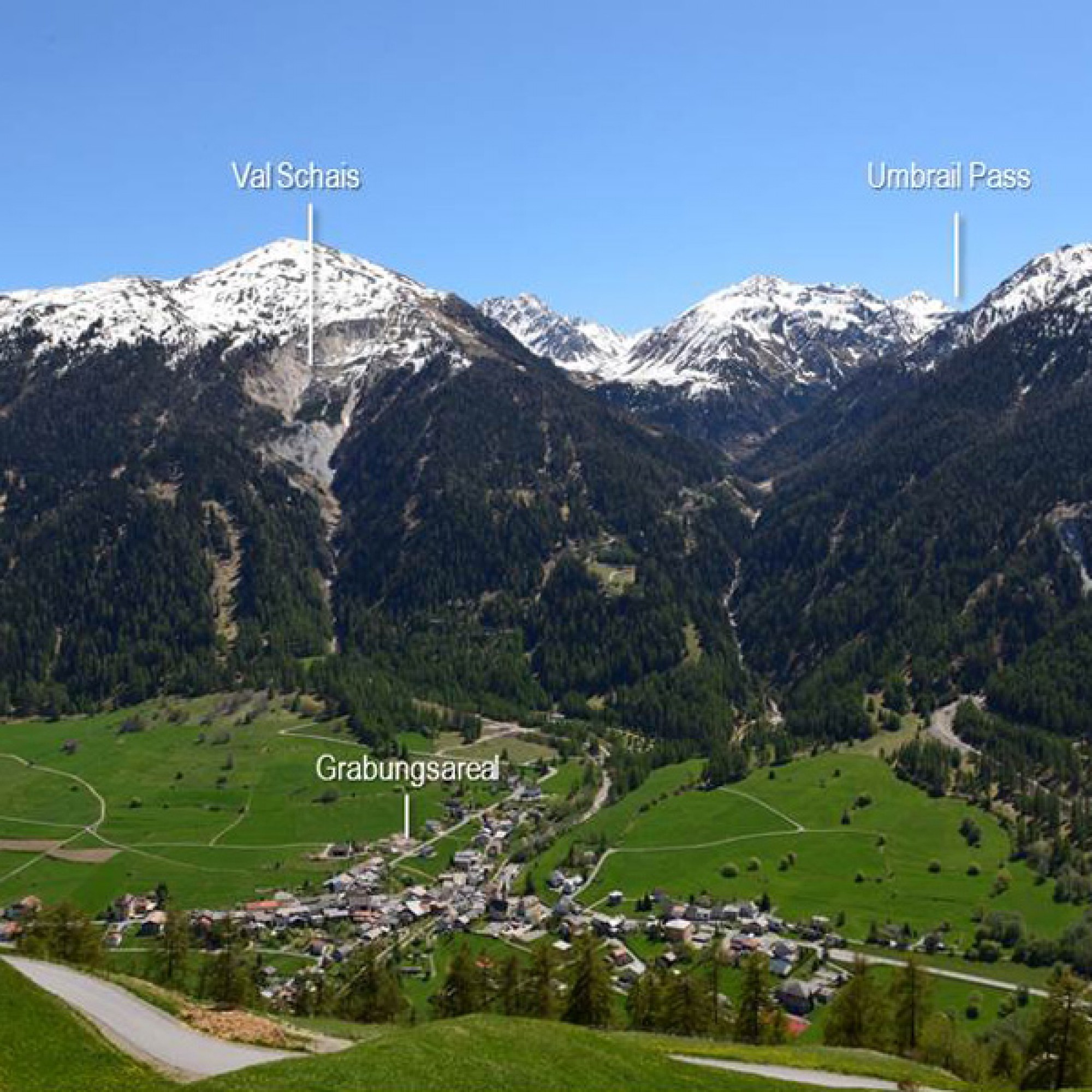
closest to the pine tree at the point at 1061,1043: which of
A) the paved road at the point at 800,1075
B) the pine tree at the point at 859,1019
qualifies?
the pine tree at the point at 859,1019

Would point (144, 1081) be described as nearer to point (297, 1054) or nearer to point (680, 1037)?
point (297, 1054)

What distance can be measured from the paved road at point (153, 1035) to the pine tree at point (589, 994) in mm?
40559

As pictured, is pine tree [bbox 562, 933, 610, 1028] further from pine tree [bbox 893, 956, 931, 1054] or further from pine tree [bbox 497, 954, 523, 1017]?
pine tree [bbox 893, 956, 931, 1054]

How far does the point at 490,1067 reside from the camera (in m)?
50.1

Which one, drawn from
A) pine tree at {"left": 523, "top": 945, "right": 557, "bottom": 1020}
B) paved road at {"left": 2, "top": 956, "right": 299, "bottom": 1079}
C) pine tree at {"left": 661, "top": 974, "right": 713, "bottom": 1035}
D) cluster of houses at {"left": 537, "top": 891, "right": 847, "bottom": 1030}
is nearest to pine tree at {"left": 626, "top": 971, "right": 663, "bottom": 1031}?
pine tree at {"left": 661, "top": 974, "right": 713, "bottom": 1035}

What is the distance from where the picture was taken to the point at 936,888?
588 ft

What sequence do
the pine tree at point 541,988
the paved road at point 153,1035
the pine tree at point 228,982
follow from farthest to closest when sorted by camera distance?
the pine tree at point 228,982, the pine tree at point 541,988, the paved road at point 153,1035

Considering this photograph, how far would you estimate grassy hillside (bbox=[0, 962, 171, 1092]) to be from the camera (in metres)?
45.7

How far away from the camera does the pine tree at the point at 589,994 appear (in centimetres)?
9319

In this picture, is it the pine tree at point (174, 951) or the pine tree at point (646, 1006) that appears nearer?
the pine tree at point (646, 1006)

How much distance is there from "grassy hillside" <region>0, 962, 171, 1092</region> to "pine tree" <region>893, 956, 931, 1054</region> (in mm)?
70686

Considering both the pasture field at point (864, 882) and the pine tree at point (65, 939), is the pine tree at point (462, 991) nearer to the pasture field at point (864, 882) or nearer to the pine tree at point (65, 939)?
the pine tree at point (65, 939)

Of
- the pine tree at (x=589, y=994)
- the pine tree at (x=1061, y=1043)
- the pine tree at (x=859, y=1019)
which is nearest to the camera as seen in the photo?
the pine tree at (x=1061, y=1043)

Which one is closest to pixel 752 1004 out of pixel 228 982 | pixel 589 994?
pixel 589 994
